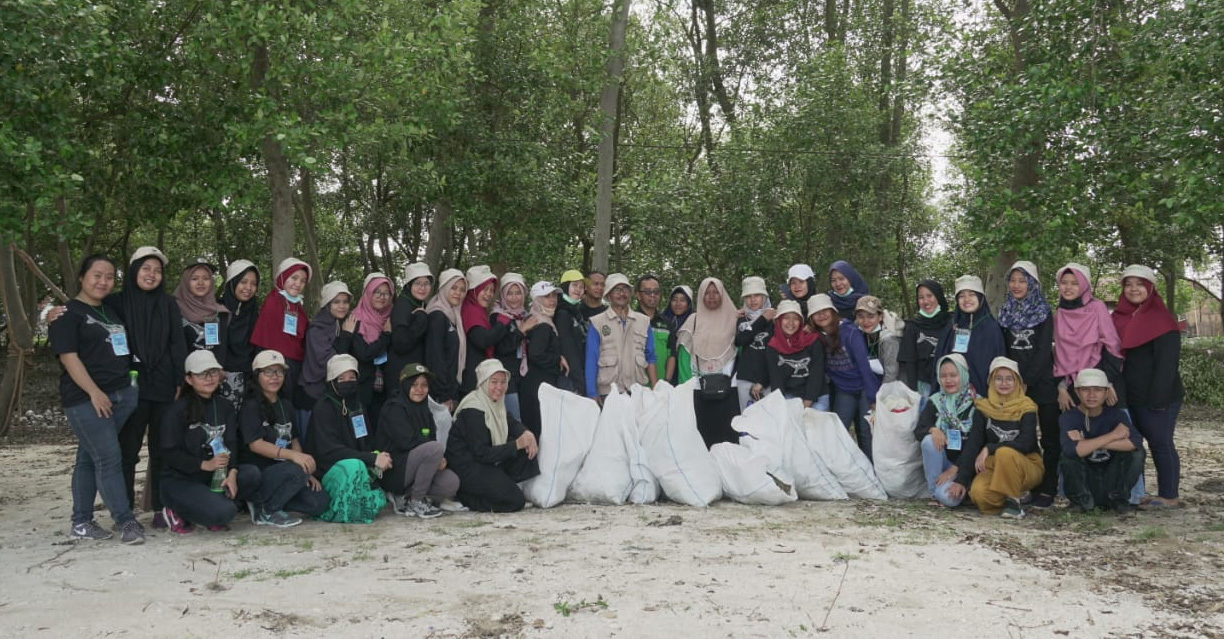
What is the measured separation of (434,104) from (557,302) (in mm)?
2692

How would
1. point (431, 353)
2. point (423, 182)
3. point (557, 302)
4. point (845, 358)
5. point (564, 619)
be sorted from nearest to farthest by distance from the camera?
point (564, 619) → point (431, 353) → point (845, 358) → point (557, 302) → point (423, 182)

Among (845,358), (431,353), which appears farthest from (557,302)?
(845,358)

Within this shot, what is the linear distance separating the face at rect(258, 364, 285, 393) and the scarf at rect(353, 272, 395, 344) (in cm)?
62

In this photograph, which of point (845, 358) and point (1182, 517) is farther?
point (845, 358)

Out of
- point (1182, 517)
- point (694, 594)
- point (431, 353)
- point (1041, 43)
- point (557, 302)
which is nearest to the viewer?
point (694, 594)

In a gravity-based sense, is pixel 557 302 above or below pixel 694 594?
above

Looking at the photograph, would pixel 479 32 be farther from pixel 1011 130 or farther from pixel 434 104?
pixel 1011 130

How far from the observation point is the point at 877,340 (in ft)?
20.6

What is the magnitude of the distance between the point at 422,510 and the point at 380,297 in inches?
52.4

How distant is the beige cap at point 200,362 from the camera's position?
483 cm

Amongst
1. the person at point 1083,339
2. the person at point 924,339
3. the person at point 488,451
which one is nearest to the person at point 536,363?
the person at point 488,451

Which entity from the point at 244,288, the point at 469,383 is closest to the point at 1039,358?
the point at 469,383

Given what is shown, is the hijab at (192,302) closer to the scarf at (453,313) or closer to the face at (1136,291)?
the scarf at (453,313)

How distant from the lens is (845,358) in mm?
6195
